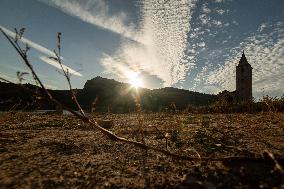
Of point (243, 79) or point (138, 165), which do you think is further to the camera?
point (243, 79)

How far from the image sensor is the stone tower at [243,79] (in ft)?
121

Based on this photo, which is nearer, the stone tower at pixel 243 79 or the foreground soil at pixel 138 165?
the foreground soil at pixel 138 165

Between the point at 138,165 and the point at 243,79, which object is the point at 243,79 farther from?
the point at 138,165

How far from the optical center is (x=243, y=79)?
129ft

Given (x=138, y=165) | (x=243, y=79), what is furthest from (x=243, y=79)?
(x=138, y=165)

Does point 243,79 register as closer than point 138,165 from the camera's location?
No

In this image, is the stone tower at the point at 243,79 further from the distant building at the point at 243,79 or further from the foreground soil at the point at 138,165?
the foreground soil at the point at 138,165

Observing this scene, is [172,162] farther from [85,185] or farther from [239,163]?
[85,185]

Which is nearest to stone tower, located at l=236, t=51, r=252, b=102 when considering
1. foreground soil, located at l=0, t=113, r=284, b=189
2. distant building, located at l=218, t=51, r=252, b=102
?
distant building, located at l=218, t=51, r=252, b=102

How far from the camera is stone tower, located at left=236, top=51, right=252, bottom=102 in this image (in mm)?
37031

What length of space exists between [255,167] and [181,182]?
43 cm

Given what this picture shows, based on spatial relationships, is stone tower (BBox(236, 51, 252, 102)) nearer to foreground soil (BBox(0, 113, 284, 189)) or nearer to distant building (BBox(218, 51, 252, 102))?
distant building (BBox(218, 51, 252, 102))

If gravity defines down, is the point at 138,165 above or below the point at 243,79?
below

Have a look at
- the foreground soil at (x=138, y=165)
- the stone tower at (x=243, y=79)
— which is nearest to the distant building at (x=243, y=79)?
the stone tower at (x=243, y=79)
